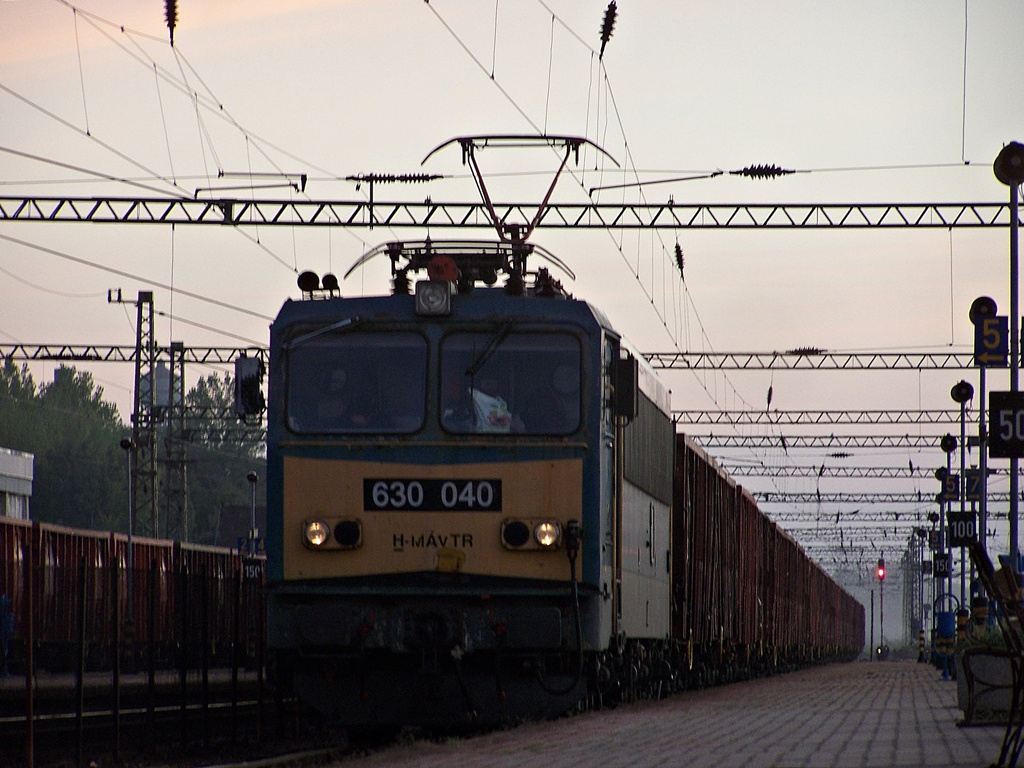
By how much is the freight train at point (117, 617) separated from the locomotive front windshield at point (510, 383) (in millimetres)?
2740

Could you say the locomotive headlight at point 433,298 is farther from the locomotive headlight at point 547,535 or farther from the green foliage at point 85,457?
the green foliage at point 85,457

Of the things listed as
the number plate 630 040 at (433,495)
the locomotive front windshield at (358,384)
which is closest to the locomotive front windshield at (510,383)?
the locomotive front windshield at (358,384)

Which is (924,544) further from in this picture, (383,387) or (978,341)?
(383,387)

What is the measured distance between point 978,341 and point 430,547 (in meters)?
10.8

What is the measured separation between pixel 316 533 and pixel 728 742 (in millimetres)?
3422

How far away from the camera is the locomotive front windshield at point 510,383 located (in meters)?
12.0

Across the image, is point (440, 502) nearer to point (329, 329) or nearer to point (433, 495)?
point (433, 495)

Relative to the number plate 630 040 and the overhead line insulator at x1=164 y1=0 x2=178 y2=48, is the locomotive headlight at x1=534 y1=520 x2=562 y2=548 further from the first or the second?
the overhead line insulator at x1=164 y1=0 x2=178 y2=48

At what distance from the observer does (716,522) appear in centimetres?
2309

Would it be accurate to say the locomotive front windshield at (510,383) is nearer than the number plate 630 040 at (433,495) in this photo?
No

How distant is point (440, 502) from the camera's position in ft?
38.6

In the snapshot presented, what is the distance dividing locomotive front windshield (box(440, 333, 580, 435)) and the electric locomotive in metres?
0.01

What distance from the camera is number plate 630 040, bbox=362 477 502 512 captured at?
11.8m

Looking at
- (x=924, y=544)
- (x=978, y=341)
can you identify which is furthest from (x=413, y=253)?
(x=924, y=544)
